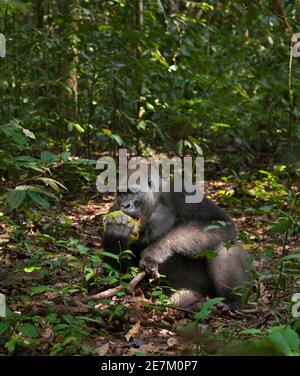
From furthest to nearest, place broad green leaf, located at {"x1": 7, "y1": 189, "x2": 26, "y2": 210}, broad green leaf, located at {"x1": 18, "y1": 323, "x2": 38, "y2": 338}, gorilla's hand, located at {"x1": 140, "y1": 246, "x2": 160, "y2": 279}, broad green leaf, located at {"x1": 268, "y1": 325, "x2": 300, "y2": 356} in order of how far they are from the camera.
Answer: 1. gorilla's hand, located at {"x1": 140, "y1": 246, "x2": 160, "y2": 279}
2. broad green leaf, located at {"x1": 18, "y1": 323, "x2": 38, "y2": 338}
3. broad green leaf, located at {"x1": 7, "y1": 189, "x2": 26, "y2": 210}
4. broad green leaf, located at {"x1": 268, "y1": 325, "x2": 300, "y2": 356}

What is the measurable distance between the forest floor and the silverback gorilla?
21cm

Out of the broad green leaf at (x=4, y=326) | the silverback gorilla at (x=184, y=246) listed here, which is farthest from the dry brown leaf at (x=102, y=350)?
the silverback gorilla at (x=184, y=246)

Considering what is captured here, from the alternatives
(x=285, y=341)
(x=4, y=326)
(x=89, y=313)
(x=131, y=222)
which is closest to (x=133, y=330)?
(x=89, y=313)

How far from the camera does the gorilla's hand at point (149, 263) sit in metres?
4.39

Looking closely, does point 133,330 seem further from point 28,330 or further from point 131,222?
point 131,222

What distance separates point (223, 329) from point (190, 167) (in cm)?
436

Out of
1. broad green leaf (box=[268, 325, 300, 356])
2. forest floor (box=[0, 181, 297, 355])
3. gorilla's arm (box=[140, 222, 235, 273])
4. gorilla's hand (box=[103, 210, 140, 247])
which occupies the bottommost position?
forest floor (box=[0, 181, 297, 355])

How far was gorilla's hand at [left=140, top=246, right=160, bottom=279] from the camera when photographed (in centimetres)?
439

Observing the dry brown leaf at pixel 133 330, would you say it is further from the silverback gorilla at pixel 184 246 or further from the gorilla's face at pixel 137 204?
the gorilla's face at pixel 137 204

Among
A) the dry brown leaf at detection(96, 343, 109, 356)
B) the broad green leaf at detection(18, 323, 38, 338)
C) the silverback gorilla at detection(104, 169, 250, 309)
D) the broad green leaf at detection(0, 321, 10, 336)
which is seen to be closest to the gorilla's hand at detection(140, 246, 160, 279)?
the silverback gorilla at detection(104, 169, 250, 309)

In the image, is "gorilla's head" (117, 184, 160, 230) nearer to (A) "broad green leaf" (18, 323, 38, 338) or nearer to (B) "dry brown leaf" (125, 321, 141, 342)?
(B) "dry brown leaf" (125, 321, 141, 342)
